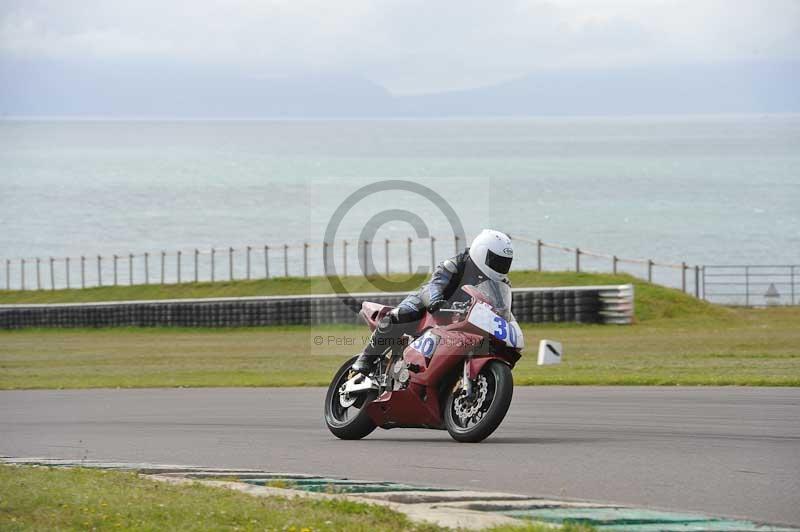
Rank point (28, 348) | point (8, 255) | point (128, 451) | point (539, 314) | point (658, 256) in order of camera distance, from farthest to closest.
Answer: point (8, 255) → point (658, 256) → point (28, 348) → point (539, 314) → point (128, 451)

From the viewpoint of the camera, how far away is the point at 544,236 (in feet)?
346

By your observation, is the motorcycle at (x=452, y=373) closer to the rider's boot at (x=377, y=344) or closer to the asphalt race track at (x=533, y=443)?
the rider's boot at (x=377, y=344)

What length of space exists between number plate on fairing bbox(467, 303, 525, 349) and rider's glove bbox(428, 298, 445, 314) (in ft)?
1.47

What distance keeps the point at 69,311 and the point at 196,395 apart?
25972mm

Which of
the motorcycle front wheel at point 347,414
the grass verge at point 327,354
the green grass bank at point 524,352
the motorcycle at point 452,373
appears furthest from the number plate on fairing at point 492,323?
the green grass bank at point 524,352

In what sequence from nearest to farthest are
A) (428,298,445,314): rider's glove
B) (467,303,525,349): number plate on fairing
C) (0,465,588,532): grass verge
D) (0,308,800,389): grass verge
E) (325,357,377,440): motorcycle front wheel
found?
(0,465,588,532): grass verge, (467,303,525,349): number plate on fairing, (428,298,445,314): rider's glove, (325,357,377,440): motorcycle front wheel, (0,308,800,389): grass verge

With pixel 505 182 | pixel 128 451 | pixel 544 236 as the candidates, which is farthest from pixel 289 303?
pixel 505 182

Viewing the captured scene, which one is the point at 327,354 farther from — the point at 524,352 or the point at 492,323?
the point at 492,323

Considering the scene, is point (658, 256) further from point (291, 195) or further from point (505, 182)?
point (505, 182)

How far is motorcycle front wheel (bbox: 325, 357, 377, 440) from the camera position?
11.7 m

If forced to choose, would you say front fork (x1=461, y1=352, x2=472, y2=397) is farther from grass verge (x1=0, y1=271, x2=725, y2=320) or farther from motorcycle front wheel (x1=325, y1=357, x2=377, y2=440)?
grass verge (x1=0, y1=271, x2=725, y2=320)

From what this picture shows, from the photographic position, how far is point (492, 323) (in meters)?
10.5

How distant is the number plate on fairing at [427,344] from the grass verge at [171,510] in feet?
9.48

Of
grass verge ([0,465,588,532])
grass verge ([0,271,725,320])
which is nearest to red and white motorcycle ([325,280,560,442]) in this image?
grass verge ([0,465,588,532])
